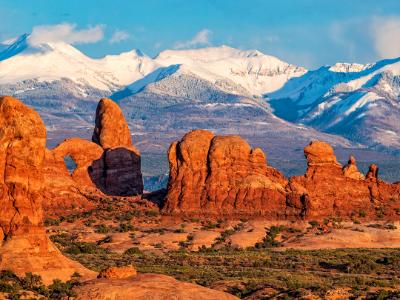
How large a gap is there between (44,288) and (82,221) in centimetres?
4676

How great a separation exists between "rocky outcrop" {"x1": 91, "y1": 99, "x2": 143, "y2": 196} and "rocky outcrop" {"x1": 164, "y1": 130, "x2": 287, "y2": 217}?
1118 centimetres

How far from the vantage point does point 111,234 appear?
92812 millimetres

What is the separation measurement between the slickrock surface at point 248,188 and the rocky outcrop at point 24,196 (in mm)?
44838

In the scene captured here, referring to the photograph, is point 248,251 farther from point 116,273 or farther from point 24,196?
point 116,273

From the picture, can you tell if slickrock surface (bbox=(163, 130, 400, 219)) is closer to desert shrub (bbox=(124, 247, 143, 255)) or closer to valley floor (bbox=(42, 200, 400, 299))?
valley floor (bbox=(42, 200, 400, 299))

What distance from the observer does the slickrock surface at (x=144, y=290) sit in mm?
50250

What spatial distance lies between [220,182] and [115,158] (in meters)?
14.5

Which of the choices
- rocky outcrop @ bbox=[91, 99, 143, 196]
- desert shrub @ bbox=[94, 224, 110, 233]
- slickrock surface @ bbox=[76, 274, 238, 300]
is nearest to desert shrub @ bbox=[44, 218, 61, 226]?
desert shrub @ bbox=[94, 224, 110, 233]

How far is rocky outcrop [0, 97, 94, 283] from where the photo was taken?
180 feet

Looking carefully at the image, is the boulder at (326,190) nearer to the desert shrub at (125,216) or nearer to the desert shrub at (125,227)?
the desert shrub at (125,216)

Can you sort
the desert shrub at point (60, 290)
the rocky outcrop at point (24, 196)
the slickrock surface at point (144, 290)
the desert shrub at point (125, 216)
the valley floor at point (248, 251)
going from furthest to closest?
the desert shrub at point (125, 216) < the valley floor at point (248, 251) < the rocky outcrop at point (24, 196) < the desert shrub at point (60, 290) < the slickrock surface at point (144, 290)

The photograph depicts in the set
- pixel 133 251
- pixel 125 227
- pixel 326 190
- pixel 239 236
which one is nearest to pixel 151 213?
pixel 125 227

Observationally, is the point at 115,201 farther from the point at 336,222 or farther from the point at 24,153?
the point at 24,153

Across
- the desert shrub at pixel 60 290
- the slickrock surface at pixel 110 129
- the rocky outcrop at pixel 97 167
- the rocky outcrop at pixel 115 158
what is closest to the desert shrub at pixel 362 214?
the rocky outcrop at pixel 97 167
